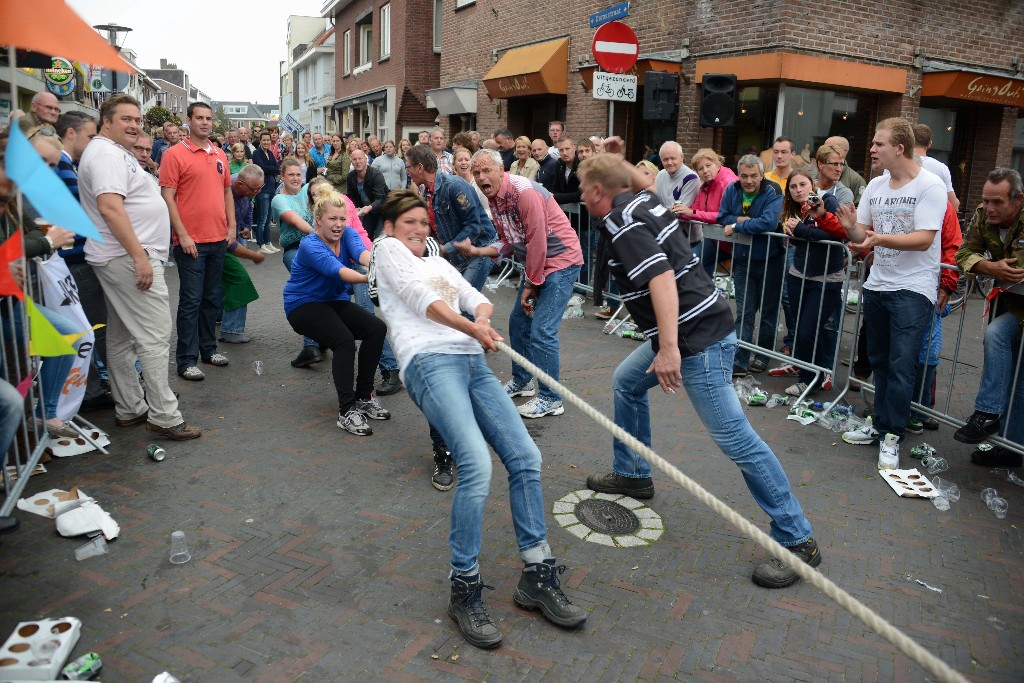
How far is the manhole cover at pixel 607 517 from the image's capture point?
411 cm

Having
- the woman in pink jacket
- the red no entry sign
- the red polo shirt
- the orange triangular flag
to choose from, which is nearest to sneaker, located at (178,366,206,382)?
the red polo shirt

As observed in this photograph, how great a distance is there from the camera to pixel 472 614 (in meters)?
3.17

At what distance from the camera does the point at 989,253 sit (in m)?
5.16

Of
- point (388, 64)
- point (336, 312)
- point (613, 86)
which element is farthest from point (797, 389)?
point (388, 64)

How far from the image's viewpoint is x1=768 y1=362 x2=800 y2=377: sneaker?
6.94 m

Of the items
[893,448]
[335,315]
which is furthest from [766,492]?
[335,315]

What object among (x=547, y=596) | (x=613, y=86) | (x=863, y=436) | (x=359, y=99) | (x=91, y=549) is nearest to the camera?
(x=547, y=596)

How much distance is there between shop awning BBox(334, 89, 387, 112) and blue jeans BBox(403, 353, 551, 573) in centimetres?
2524

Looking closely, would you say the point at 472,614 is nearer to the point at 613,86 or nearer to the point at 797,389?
the point at 797,389

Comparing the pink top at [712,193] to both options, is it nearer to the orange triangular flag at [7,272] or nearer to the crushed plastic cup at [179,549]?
the crushed plastic cup at [179,549]

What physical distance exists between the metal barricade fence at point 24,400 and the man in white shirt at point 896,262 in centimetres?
473

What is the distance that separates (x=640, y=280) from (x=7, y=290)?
9.94ft

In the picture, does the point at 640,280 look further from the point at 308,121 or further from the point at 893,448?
the point at 308,121

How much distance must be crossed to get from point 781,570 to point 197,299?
5104mm
